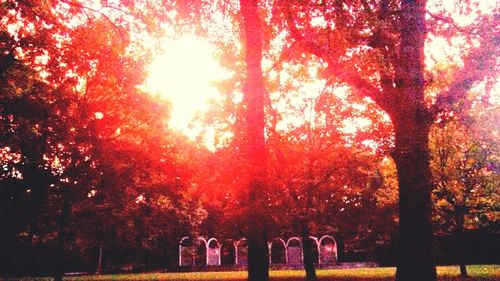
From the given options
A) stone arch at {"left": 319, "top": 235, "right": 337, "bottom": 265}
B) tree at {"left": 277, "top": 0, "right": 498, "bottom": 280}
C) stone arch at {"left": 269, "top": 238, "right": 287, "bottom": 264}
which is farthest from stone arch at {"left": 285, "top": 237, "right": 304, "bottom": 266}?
tree at {"left": 277, "top": 0, "right": 498, "bottom": 280}

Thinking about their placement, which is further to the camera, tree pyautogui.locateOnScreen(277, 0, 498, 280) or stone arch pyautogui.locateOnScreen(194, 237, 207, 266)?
stone arch pyautogui.locateOnScreen(194, 237, 207, 266)

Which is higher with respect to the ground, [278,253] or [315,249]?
[315,249]

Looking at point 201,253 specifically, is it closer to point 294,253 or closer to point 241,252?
point 241,252

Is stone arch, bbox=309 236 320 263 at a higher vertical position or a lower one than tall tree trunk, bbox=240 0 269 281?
lower

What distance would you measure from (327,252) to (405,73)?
1205 inches

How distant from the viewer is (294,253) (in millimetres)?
38656

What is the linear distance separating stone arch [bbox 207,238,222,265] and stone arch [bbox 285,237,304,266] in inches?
318

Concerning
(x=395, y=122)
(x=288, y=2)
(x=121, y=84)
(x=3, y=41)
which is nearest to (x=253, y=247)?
(x=395, y=122)

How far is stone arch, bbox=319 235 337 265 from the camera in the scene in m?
38.0

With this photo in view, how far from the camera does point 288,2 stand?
1126cm

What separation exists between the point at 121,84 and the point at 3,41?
13.8 ft

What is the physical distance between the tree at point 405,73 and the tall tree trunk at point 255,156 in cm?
121

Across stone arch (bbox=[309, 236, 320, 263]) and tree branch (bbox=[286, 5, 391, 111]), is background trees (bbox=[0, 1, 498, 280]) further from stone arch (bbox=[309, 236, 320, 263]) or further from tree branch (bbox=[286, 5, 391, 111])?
stone arch (bbox=[309, 236, 320, 263])

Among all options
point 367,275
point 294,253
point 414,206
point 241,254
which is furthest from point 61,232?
point 241,254
